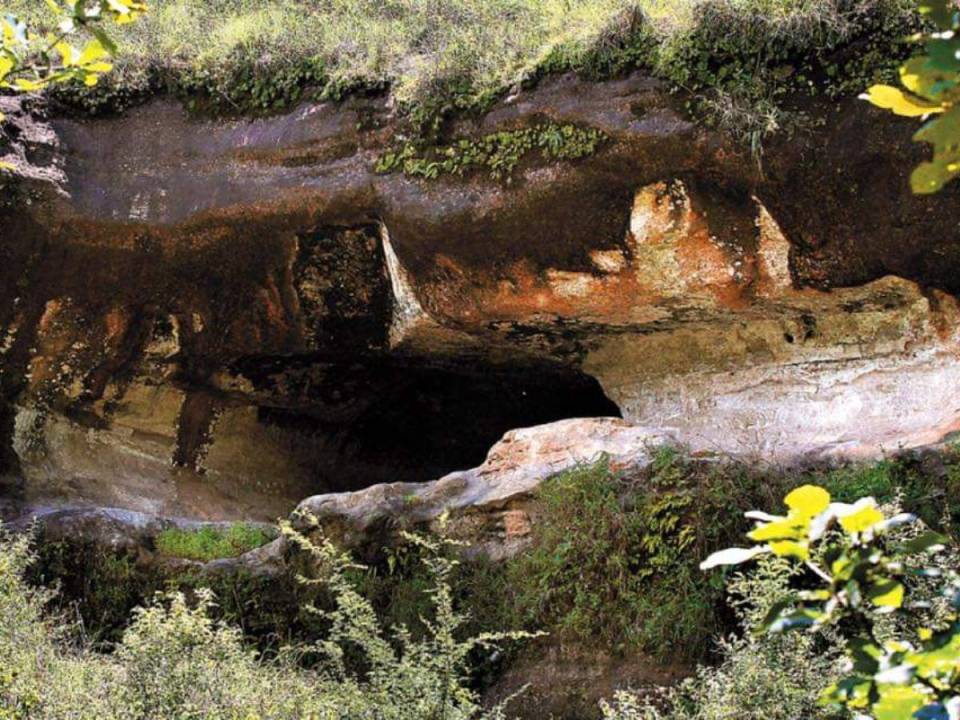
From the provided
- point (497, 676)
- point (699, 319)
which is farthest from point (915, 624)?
point (699, 319)

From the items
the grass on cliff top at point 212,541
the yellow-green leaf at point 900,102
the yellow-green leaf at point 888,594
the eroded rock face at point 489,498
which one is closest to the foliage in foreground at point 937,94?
the yellow-green leaf at point 900,102

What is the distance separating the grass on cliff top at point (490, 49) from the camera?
24.3 feet

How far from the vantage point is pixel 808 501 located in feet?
6.23

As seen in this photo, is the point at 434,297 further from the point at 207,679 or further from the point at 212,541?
the point at 207,679

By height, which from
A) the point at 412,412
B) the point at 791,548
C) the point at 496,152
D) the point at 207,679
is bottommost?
the point at 412,412

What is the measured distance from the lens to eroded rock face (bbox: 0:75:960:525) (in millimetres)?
7641

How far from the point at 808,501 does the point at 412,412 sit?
30.4 feet

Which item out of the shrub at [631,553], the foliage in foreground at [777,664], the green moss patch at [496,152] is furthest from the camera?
the green moss patch at [496,152]

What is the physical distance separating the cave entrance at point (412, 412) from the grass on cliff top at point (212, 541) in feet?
5.43

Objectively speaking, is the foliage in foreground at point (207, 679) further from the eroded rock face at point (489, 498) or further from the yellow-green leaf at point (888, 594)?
the yellow-green leaf at point (888, 594)

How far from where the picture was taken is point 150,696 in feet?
18.7

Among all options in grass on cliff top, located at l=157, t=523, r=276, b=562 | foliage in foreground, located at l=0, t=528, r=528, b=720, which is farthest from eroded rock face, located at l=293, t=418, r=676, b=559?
foliage in foreground, located at l=0, t=528, r=528, b=720

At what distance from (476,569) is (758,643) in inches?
89.1

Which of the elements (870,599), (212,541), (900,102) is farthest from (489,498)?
(900,102)
